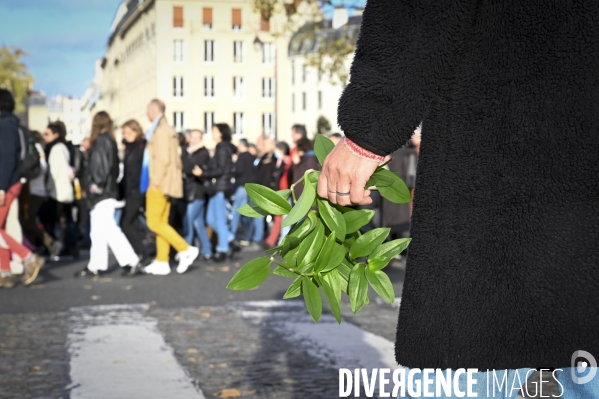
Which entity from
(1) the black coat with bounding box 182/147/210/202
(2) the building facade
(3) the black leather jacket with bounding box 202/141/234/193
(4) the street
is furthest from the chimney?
(2) the building facade

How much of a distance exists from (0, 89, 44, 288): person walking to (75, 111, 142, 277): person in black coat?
1.11 metres

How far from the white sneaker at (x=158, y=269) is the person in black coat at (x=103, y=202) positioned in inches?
10.4

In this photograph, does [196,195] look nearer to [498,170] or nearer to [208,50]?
[498,170]

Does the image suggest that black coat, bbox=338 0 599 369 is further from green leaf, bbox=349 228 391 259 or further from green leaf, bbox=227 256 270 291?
green leaf, bbox=227 256 270 291

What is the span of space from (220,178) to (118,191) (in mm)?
1932

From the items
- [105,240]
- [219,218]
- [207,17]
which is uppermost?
[207,17]

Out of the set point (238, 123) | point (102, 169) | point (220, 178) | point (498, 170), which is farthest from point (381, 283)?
point (238, 123)

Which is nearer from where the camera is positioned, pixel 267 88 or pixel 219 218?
pixel 219 218

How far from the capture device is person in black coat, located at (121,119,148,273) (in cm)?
1312

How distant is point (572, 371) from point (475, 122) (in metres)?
0.60

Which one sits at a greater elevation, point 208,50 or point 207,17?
point 207,17

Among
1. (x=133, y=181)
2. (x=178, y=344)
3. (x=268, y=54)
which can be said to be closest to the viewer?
(x=178, y=344)

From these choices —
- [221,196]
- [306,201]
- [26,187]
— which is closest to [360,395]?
[306,201]

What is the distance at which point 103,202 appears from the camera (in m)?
12.5
